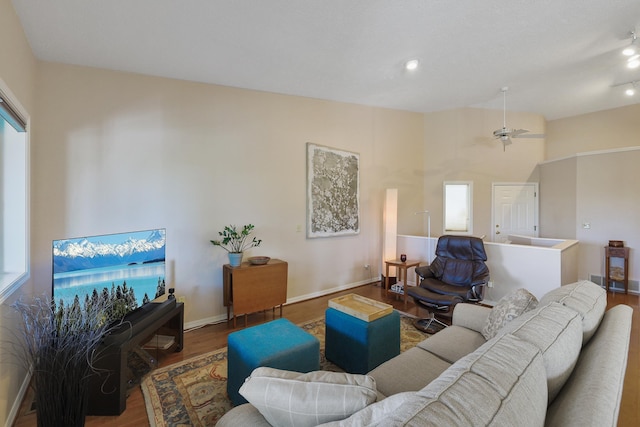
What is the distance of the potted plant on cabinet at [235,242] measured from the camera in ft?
11.0

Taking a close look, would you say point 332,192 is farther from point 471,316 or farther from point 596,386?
point 596,386

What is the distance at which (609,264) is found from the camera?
15.8 ft

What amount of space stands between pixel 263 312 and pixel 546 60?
4648 millimetres

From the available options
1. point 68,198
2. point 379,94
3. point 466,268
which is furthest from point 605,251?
point 68,198

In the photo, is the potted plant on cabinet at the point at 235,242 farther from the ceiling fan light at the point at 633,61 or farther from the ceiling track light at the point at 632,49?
the ceiling fan light at the point at 633,61

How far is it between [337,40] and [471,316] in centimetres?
273

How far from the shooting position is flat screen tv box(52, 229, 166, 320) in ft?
6.83

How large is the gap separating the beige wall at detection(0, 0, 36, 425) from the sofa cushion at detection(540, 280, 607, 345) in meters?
3.22

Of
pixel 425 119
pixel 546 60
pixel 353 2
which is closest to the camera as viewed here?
pixel 353 2

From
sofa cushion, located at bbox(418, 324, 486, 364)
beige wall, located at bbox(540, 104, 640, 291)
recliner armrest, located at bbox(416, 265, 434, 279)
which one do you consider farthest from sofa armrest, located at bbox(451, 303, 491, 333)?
beige wall, located at bbox(540, 104, 640, 291)

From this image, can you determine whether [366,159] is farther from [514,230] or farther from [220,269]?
[514,230]

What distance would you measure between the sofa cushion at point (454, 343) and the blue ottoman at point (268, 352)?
0.79 metres

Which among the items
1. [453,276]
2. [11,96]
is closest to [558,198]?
[453,276]

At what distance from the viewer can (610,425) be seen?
0.82m
